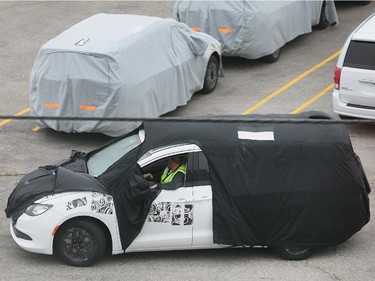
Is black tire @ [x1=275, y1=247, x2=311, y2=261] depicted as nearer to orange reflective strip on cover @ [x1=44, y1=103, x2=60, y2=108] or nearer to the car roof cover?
the car roof cover

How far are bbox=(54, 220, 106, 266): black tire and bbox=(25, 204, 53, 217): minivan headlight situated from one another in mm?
312

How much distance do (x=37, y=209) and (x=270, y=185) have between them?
9.84 feet

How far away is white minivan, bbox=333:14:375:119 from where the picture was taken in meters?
15.8

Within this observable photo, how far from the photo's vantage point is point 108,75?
50.8 feet

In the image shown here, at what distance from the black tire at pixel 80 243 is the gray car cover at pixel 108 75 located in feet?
13.6

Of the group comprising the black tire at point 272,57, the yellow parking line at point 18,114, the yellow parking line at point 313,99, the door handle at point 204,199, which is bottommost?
the black tire at point 272,57

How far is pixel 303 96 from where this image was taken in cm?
1825

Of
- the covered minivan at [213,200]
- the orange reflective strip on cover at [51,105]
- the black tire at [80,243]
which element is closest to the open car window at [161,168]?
the covered minivan at [213,200]

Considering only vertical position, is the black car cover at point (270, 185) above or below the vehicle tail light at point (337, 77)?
above

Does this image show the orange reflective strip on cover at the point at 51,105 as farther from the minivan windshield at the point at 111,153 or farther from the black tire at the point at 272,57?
the black tire at the point at 272,57

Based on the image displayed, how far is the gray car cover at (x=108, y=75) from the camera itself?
15.5 m

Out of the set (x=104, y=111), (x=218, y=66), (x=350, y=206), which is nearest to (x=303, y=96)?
(x=218, y=66)

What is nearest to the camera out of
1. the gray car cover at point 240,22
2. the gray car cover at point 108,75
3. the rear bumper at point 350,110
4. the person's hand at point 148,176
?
the person's hand at point 148,176

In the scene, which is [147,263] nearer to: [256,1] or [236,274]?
[236,274]
